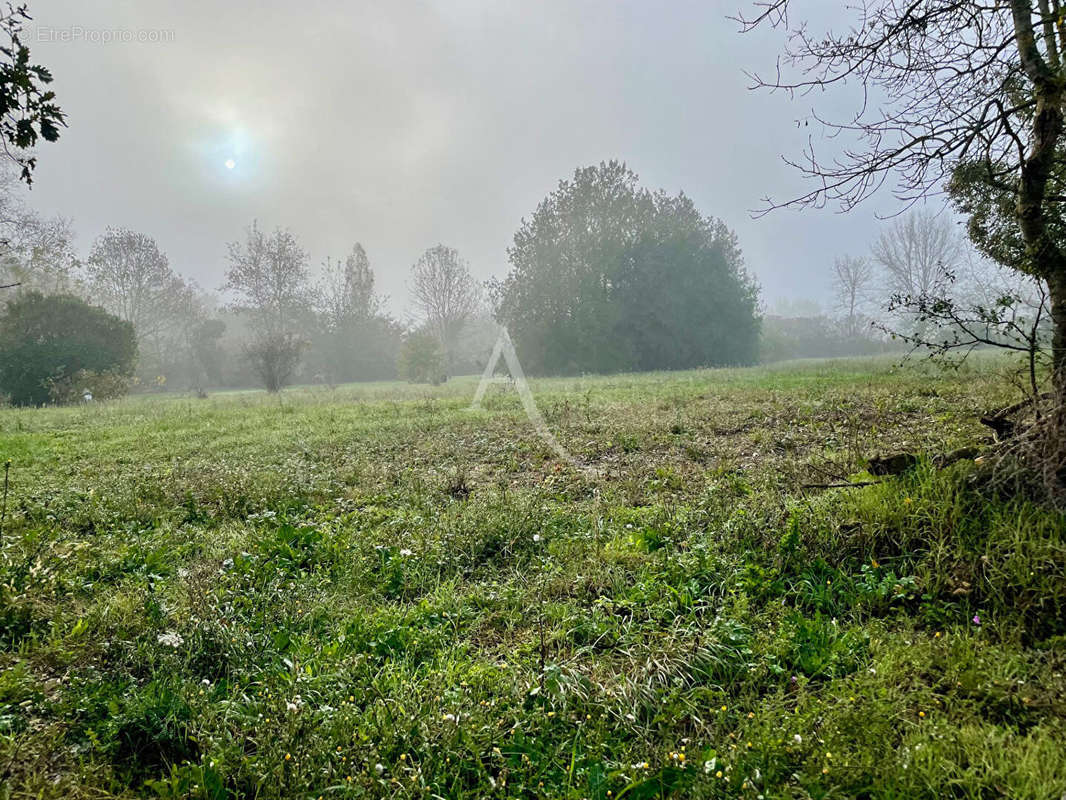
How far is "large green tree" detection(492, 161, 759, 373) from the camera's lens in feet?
106

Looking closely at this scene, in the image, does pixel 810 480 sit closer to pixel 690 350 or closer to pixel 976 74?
pixel 976 74

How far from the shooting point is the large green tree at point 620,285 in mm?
32281

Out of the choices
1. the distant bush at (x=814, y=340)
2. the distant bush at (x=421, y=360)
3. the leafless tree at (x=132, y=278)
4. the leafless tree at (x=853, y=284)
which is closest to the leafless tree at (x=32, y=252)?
the leafless tree at (x=132, y=278)

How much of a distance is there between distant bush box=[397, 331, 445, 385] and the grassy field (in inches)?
1020

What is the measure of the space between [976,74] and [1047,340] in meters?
2.54

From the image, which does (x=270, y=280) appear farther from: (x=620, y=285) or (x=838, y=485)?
(x=838, y=485)

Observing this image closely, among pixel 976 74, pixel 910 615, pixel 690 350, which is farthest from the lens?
pixel 690 350

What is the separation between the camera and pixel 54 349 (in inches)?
792

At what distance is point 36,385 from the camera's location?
19703 millimetres

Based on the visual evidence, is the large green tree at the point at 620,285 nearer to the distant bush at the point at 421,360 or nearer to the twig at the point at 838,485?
the distant bush at the point at 421,360

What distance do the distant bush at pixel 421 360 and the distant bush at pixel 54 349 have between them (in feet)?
46.2

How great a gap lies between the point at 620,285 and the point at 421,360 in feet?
45.2

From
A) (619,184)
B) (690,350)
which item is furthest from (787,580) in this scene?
(619,184)

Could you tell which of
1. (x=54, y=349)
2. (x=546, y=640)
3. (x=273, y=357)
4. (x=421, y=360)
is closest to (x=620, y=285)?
(x=421, y=360)
